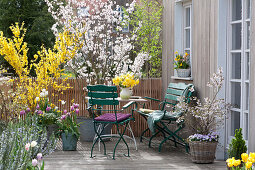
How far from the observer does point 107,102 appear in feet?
21.3

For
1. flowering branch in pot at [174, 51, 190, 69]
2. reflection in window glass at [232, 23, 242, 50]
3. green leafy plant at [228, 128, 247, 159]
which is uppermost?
reflection in window glass at [232, 23, 242, 50]

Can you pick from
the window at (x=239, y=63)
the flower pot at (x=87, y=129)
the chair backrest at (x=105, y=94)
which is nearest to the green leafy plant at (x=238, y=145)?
the window at (x=239, y=63)

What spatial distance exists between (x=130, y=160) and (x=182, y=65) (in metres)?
2.04

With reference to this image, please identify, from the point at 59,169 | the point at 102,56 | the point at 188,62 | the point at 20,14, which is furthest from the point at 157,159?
the point at 20,14

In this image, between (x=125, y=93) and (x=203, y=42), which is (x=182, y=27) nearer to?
(x=203, y=42)

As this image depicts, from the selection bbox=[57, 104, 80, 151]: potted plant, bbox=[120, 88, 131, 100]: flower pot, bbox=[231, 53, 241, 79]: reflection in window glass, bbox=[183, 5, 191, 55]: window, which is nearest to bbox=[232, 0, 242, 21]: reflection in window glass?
bbox=[231, 53, 241, 79]: reflection in window glass

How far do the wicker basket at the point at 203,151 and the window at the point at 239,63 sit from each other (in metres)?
0.36

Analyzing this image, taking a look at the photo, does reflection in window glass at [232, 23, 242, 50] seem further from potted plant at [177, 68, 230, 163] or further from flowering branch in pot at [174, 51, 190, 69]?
flowering branch in pot at [174, 51, 190, 69]

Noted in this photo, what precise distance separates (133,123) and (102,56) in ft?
4.99

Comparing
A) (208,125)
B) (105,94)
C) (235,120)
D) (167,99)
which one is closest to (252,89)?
(235,120)

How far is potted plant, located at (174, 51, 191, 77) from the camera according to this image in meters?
7.29

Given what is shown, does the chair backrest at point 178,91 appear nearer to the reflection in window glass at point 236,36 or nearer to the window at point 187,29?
the window at point 187,29

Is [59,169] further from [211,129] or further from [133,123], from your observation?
[133,123]

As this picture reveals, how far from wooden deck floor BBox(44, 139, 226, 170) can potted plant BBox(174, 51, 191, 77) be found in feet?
4.17
